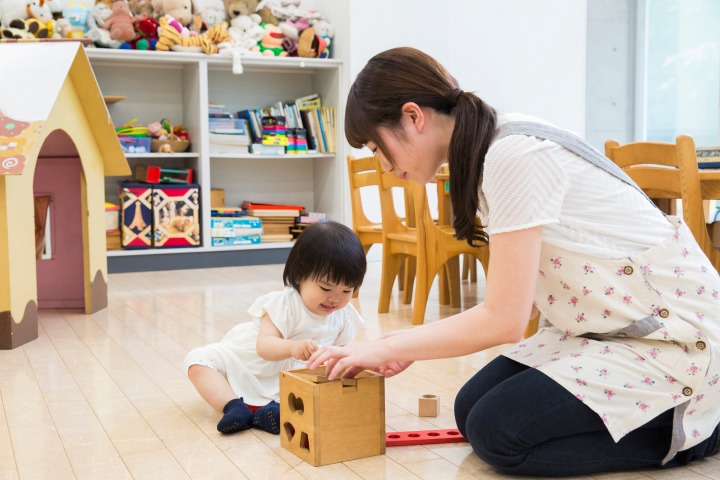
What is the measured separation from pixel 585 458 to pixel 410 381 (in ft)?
2.81

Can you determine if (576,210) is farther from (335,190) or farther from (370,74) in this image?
(335,190)

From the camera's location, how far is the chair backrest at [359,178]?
376cm

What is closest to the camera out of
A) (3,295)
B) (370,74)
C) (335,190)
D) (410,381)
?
(370,74)

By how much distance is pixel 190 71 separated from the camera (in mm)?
5332

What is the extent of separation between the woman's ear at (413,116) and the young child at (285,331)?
19.6 inches

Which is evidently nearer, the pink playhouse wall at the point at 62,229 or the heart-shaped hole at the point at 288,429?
the heart-shaped hole at the point at 288,429

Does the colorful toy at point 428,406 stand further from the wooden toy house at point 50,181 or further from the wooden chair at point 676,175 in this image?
the wooden toy house at point 50,181

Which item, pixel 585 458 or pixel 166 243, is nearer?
pixel 585 458

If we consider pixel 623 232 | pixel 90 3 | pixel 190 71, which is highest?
pixel 90 3

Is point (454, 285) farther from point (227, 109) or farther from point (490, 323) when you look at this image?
point (227, 109)

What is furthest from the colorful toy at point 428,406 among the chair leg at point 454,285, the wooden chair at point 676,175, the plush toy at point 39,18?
the plush toy at point 39,18

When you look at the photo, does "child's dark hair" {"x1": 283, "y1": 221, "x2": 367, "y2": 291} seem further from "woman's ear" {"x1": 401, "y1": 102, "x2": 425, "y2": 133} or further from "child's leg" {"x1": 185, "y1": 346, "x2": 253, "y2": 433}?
"woman's ear" {"x1": 401, "y1": 102, "x2": 425, "y2": 133}

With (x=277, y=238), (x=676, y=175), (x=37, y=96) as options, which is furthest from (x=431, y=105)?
(x=277, y=238)

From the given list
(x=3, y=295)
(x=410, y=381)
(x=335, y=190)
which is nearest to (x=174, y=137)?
(x=335, y=190)
